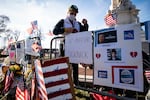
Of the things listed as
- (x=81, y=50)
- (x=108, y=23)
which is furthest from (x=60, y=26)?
(x=108, y=23)

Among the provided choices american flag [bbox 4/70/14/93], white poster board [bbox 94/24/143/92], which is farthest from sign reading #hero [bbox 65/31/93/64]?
american flag [bbox 4/70/14/93]

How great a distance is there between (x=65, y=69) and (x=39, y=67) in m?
0.52

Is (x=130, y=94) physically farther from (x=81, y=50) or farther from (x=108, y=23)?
(x=108, y=23)

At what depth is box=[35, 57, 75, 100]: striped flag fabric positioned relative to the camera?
5594 millimetres

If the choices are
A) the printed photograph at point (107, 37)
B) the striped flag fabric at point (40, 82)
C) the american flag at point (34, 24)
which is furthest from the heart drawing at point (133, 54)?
the american flag at point (34, 24)

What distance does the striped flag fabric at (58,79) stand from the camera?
5.59 meters

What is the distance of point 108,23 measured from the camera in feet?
52.4

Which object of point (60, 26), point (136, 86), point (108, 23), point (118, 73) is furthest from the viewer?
point (108, 23)

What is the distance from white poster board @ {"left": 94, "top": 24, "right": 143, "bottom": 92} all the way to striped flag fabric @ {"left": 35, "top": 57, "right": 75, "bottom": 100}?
691 millimetres

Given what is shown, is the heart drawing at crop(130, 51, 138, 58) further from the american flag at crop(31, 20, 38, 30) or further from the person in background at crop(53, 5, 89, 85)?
the american flag at crop(31, 20, 38, 30)

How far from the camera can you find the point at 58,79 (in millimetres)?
5668

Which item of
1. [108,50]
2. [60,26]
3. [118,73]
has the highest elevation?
[60,26]

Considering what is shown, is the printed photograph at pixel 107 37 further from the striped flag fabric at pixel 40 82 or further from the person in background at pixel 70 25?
the person in background at pixel 70 25

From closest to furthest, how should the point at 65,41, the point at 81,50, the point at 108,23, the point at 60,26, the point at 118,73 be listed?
the point at 118,73 < the point at 81,50 < the point at 65,41 < the point at 60,26 < the point at 108,23
